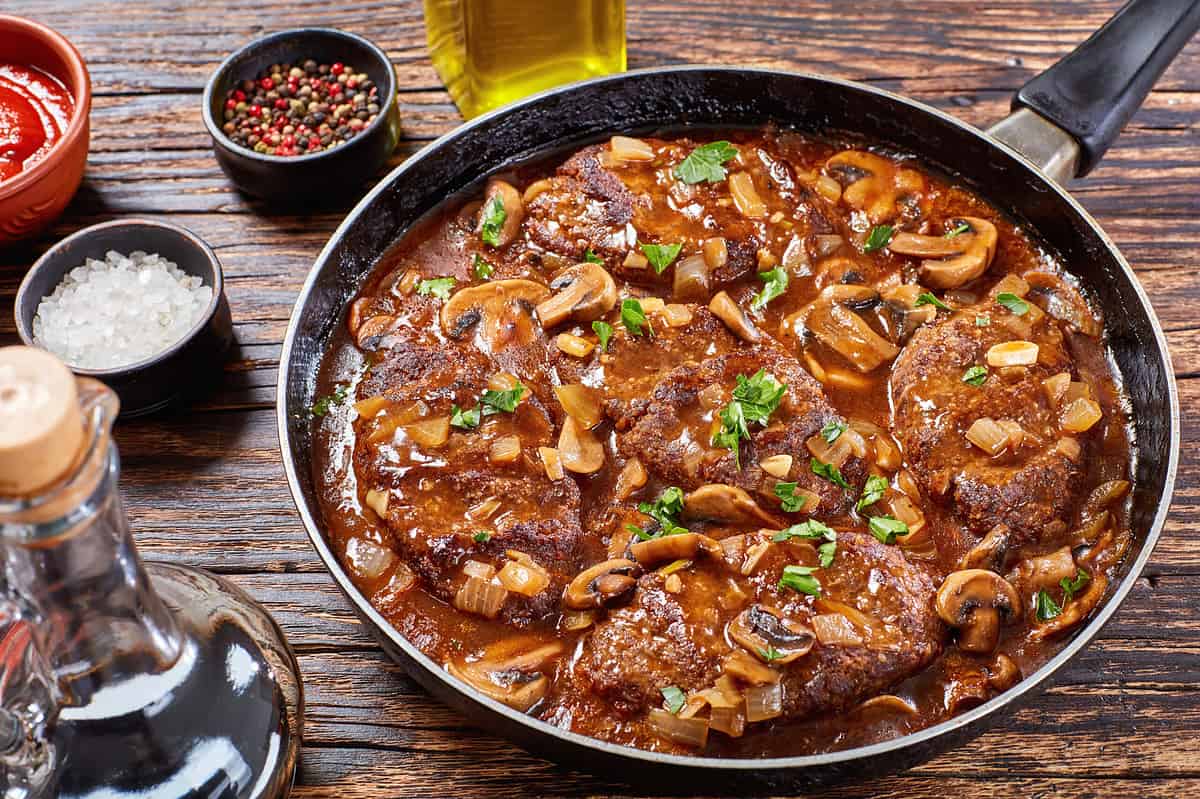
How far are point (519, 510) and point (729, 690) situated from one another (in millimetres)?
834

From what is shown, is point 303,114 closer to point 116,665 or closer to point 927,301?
point 927,301

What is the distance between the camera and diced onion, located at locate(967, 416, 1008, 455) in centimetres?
370

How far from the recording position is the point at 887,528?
3584 mm

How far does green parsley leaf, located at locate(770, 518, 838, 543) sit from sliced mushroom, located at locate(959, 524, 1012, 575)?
0.42m

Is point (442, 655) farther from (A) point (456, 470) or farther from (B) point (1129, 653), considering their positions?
(B) point (1129, 653)

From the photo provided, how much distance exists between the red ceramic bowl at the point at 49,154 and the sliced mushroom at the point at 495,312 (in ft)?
5.81

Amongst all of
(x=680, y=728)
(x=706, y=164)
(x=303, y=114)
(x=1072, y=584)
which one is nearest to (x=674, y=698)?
(x=680, y=728)

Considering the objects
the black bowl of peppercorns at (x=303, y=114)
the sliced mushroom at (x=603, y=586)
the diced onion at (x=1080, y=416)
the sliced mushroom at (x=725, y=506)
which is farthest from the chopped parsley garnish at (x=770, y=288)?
the black bowl of peppercorns at (x=303, y=114)

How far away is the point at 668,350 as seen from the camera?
3.94m

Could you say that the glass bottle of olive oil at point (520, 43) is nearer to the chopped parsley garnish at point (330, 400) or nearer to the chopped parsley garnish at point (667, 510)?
the chopped parsley garnish at point (330, 400)

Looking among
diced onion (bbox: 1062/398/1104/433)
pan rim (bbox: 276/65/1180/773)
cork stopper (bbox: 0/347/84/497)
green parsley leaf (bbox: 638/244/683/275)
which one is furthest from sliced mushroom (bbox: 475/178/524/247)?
cork stopper (bbox: 0/347/84/497)

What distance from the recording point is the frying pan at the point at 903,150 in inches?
149

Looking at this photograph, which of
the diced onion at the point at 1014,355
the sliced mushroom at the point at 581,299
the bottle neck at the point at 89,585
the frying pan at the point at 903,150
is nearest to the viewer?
the bottle neck at the point at 89,585

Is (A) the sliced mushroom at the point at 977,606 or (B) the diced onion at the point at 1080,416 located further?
(B) the diced onion at the point at 1080,416
